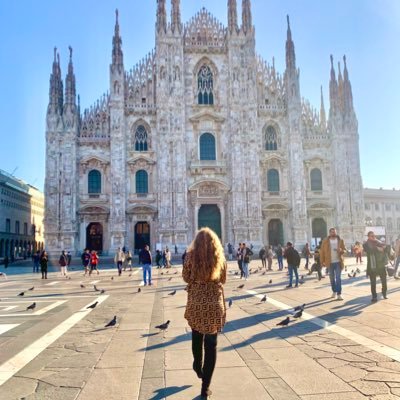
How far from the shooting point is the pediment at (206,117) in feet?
136

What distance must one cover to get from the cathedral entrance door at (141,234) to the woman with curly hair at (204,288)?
3597cm

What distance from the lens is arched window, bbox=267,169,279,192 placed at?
4231cm

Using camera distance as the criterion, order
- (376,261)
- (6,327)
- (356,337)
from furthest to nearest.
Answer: (376,261)
(6,327)
(356,337)

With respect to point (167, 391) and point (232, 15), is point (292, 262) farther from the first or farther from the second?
point (232, 15)

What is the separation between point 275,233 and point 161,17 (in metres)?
22.8

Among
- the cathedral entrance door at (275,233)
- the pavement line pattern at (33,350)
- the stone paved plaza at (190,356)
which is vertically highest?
the cathedral entrance door at (275,233)

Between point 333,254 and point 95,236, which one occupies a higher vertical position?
point 95,236

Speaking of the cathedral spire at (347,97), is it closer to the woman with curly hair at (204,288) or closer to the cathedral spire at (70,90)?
the cathedral spire at (70,90)

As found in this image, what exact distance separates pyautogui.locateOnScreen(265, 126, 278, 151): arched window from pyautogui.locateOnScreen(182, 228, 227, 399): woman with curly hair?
38843mm

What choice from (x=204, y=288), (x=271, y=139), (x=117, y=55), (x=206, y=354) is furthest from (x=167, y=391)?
(x=117, y=55)

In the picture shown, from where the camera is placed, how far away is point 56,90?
40250 millimetres

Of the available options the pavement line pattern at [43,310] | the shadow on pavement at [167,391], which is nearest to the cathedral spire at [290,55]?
the pavement line pattern at [43,310]

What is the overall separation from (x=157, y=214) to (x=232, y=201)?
6.93m

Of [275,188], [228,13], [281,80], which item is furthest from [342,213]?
[228,13]
